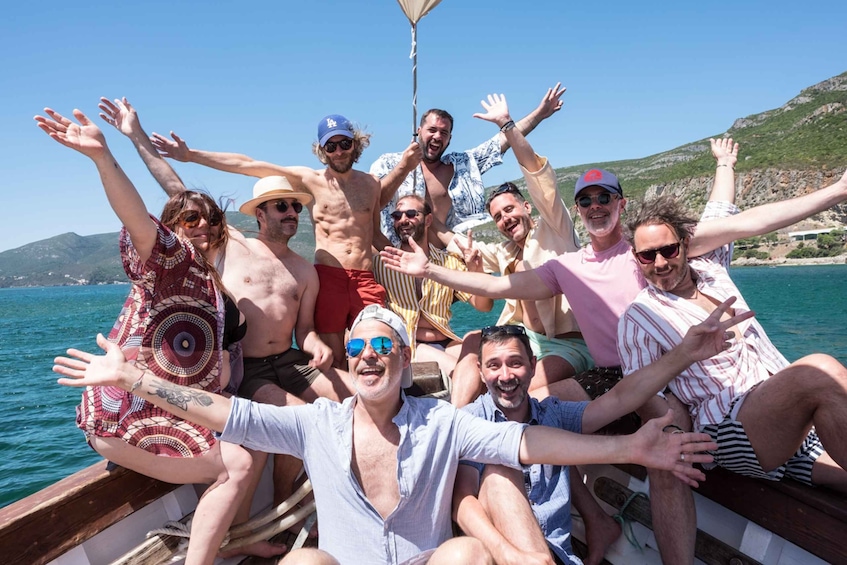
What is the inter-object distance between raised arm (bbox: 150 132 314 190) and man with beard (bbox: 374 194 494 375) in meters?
1.29

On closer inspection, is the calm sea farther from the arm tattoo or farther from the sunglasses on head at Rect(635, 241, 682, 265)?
the sunglasses on head at Rect(635, 241, 682, 265)

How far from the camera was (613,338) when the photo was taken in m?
3.91

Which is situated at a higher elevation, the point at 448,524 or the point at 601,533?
the point at 448,524

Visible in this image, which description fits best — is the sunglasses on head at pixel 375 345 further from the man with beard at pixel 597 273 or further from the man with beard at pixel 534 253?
the man with beard at pixel 534 253

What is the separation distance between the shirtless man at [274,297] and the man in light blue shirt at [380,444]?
124 cm

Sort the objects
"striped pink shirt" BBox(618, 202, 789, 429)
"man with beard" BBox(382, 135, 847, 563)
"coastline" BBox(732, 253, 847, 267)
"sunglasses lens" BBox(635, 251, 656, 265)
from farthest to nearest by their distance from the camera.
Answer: "coastline" BBox(732, 253, 847, 267), "man with beard" BBox(382, 135, 847, 563), "sunglasses lens" BBox(635, 251, 656, 265), "striped pink shirt" BBox(618, 202, 789, 429)

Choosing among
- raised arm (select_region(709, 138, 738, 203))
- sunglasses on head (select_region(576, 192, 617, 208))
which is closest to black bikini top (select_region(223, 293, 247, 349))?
sunglasses on head (select_region(576, 192, 617, 208))

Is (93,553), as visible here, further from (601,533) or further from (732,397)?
(732,397)

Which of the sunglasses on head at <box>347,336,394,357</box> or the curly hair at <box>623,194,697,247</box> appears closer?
the sunglasses on head at <box>347,336,394,357</box>

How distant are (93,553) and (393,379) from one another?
2.03m

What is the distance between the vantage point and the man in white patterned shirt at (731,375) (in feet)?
8.41

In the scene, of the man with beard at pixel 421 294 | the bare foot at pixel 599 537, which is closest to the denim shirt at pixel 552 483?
the bare foot at pixel 599 537

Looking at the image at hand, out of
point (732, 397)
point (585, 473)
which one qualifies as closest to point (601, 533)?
point (585, 473)

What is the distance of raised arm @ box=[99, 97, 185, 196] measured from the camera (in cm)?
469
